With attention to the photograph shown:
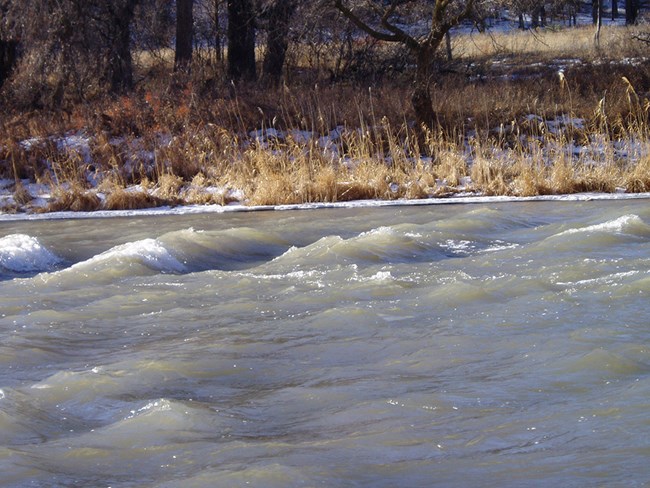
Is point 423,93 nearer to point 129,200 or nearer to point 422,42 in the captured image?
point 422,42

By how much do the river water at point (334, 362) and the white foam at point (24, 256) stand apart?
3 centimetres

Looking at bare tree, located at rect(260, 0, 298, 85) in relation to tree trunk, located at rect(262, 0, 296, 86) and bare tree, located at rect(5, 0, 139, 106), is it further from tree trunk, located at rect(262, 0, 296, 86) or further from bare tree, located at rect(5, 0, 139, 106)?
bare tree, located at rect(5, 0, 139, 106)

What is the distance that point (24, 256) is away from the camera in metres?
11.2

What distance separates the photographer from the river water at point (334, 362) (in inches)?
191

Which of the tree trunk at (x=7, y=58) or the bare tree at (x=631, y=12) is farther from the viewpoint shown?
the bare tree at (x=631, y=12)

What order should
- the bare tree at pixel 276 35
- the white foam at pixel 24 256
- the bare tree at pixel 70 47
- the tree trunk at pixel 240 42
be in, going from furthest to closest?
the tree trunk at pixel 240 42
the bare tree at pixel 276 35
the bare tree at pixel 70 47
the white foam at pixel 24 256

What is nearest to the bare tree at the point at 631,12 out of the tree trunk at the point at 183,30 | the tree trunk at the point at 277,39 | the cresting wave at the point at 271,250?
the tree trunk at the point at 277,39

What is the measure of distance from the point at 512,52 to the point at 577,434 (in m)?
29.4

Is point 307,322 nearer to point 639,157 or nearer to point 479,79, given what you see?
point 639,157

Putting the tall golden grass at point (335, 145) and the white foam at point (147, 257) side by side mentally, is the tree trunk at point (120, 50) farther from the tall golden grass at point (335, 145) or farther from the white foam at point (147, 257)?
the white foam at point (147, 257)

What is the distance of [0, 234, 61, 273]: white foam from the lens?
10906 mm

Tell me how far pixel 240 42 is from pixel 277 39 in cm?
159

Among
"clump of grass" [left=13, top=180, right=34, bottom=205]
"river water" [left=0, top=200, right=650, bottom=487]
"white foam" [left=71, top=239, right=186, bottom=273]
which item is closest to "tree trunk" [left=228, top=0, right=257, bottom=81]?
"clump of grass" [left=13, top=180, right=34, bottom=205]

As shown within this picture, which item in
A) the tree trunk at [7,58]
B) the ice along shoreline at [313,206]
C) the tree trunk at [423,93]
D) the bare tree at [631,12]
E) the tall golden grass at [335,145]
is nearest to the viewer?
the ice along shoreline at [313,206]
